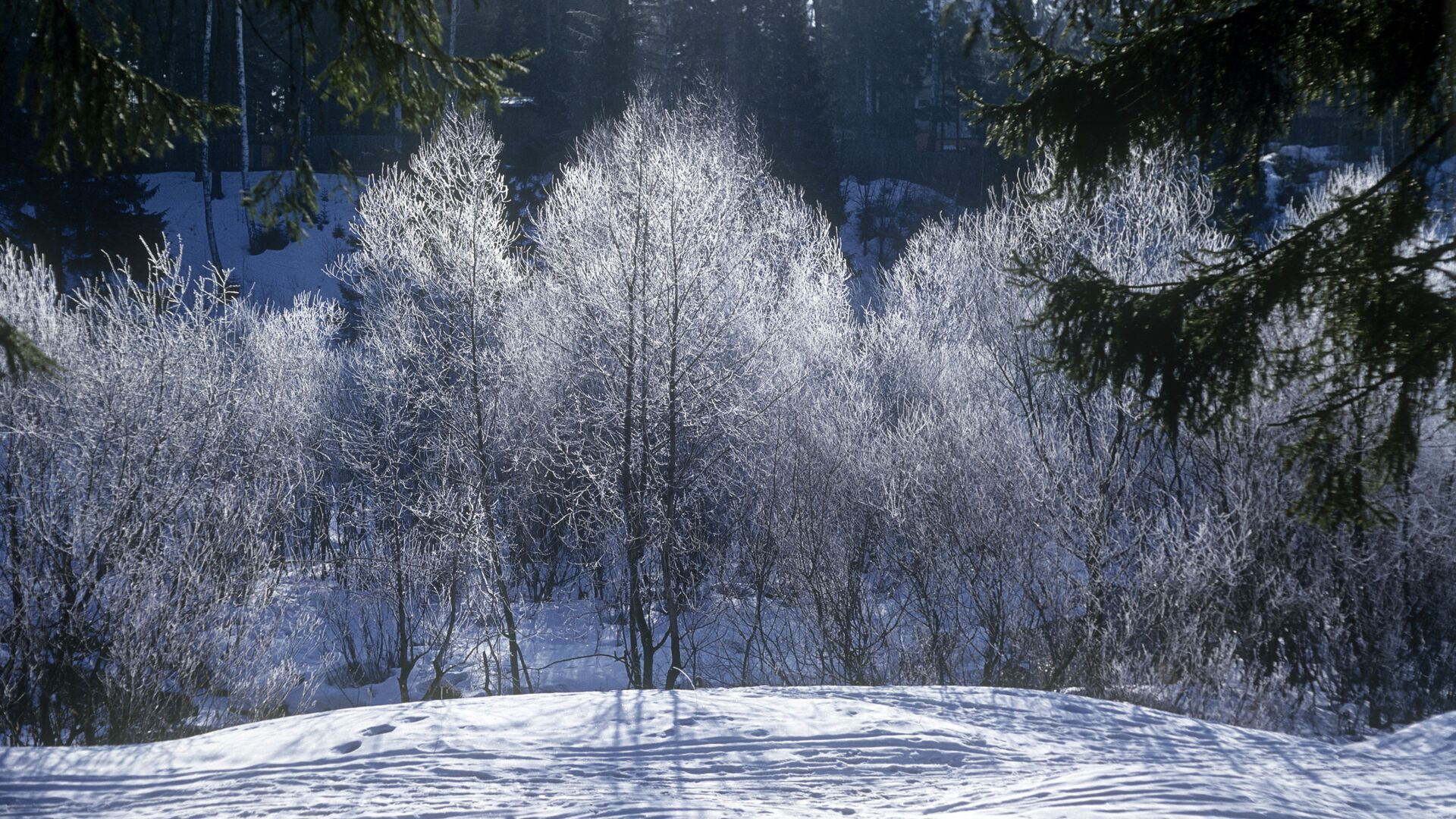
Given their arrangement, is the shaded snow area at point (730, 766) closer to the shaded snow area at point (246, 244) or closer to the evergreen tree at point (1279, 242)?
the evergreen tree at point (1279, 242)

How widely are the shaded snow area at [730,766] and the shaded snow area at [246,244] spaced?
87.1 ft

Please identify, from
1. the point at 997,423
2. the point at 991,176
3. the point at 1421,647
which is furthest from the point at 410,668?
the point at 991,176

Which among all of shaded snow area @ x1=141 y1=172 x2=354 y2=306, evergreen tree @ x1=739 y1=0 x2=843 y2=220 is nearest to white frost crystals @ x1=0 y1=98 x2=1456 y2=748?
shaded snow area @ x1=141 y1=172 x2=354 y2=306

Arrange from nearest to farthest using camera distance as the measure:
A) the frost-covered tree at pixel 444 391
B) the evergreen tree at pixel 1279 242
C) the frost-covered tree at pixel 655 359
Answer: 1. the evergreen tree at pixel 1279 242
2. the frost-covered tree at pixel 655 359
3. the frost-covered tree at pixel 444 391

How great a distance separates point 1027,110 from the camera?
4891mm

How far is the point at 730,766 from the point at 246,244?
31738mm

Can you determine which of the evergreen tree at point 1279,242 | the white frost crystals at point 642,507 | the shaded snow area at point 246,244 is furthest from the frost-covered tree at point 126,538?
the shaded snow area at point 246,244

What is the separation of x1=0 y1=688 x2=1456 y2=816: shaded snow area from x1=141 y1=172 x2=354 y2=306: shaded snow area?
26.5 metres

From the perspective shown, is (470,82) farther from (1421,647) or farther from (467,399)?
(1421,647)

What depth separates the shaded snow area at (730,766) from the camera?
140 inches

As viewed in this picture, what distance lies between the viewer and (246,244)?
30.9 meters

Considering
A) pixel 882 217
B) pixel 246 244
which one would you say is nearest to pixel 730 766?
pixel 246 244

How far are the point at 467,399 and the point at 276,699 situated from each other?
478 centimetres

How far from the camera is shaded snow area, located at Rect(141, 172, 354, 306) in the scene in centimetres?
2927
